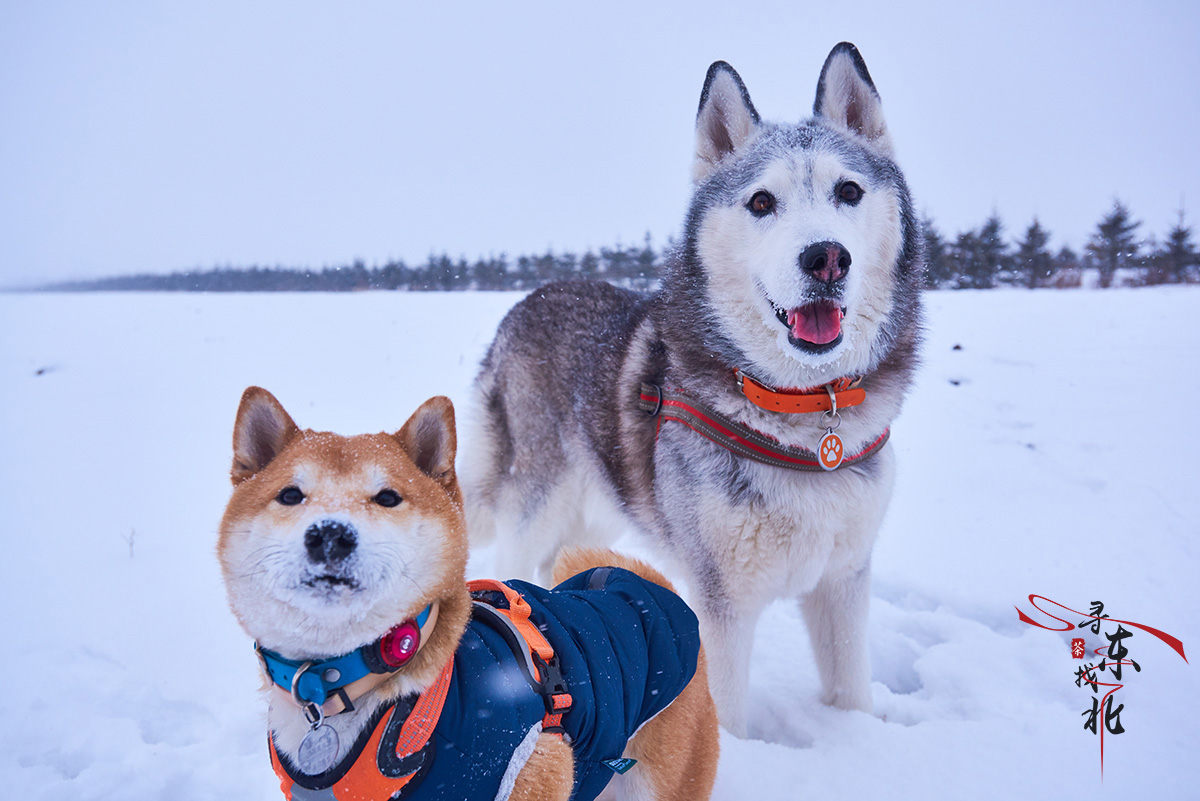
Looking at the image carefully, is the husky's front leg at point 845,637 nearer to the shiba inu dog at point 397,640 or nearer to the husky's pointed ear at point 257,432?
the shiba inu dog at point 397,640

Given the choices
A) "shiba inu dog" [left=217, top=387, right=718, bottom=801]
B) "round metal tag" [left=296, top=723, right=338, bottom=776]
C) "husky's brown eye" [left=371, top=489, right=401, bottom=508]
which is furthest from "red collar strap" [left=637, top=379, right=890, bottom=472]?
"round metal tag" [left=296, top=723, right=338, bottom=776]

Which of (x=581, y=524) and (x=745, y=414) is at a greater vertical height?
(x=745, y=414)

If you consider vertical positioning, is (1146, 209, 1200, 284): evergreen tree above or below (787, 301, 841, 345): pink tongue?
above

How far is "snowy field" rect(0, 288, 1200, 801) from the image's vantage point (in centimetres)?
217

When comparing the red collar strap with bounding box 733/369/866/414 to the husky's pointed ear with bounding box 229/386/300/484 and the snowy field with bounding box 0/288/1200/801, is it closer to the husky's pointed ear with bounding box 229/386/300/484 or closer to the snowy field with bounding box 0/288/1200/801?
the snowy field with bounding box 0/288/1200/801

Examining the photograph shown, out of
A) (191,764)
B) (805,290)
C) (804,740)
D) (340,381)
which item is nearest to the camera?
(805,290)

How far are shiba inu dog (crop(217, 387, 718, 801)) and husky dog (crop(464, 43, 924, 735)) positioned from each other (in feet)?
2.85

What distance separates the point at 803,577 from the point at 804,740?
31.0 inches

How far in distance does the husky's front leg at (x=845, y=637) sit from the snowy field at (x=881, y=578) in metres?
0.11

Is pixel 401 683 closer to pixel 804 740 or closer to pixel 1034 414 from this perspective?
pixel 804 740

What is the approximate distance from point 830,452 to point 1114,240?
21167 millimetres

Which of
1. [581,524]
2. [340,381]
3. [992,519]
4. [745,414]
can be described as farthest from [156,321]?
[992,519]

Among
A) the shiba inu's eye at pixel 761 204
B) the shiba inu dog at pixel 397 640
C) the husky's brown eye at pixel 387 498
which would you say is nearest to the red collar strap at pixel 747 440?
the shiba inu's eye at pixel 761 204

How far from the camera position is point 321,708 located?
1.11 meters
